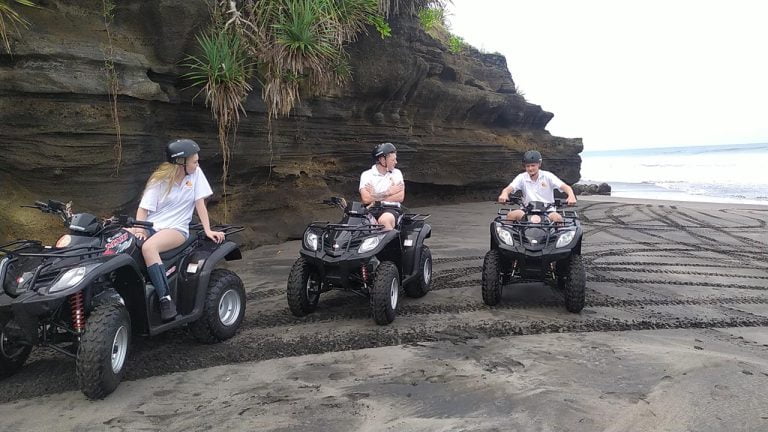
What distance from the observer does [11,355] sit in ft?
12.5

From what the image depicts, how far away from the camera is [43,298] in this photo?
3252mm

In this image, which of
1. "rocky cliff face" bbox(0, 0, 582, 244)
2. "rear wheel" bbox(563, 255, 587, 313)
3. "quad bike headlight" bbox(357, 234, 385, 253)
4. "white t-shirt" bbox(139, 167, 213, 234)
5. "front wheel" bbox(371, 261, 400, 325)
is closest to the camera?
"white t-shirt" bbox(139, 167, 213, 234)

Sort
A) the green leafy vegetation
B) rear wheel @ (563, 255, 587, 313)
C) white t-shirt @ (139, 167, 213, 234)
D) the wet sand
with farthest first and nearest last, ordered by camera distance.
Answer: the green leafy vegetation < rear wheel @ (563, 255, 587, 313) < white t-shirt @ (139, 167, 213, 234) < the wet sand

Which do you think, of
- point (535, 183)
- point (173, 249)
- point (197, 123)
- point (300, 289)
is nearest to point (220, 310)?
point (173, 249)

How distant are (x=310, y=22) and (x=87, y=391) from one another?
655 cm

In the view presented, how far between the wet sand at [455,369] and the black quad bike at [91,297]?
0.24 m

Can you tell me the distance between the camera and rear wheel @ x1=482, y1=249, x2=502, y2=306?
558 cm

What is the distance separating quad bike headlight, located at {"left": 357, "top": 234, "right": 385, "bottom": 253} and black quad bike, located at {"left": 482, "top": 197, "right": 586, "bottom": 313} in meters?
1.28

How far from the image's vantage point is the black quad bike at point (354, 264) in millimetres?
4941

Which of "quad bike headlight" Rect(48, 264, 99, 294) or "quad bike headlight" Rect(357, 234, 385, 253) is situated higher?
"quad bike headlight" Rect(48, 264, 99, 294)

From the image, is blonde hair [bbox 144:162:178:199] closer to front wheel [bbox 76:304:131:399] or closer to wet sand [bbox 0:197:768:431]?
front wheel [bbox 76:304:131:399]

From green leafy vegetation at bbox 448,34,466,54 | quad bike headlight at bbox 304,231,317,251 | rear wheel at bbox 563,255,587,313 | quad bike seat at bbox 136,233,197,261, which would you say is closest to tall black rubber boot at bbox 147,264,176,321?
quad bike seat at bbox 136,233,197,261

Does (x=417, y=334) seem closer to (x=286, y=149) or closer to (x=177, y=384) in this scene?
(x=177, y=384)

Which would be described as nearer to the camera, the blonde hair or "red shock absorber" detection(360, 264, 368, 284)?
the blonde hair
